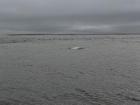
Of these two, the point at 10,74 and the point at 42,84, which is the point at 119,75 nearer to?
the point at 42,84

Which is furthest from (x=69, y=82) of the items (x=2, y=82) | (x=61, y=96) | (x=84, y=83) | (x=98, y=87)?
(x=2, y=82)

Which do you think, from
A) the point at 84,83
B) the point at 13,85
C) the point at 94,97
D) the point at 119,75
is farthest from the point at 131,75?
the point at 13,85

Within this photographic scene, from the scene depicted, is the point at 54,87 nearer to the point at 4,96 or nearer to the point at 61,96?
the point at 61,96

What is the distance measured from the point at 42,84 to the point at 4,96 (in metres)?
3.35

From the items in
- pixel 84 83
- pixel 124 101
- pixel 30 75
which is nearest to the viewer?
pixel 124 101

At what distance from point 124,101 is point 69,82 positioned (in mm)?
5161

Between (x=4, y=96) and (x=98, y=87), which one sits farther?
(x=98, y=87)

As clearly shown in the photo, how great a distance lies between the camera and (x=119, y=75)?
1898 centimetres

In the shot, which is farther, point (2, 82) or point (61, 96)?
point (2, 82)

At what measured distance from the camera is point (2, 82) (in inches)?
635

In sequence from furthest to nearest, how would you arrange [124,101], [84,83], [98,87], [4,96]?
[84,83] < [98,87] < [4,96] < [124,101]

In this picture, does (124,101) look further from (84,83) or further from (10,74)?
(10,74)

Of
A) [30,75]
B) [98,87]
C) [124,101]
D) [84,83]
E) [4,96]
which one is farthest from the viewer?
[30,75]

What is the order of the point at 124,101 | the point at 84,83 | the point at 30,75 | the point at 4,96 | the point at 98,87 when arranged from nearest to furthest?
the point at 124,101
the point at 4,96
the point at 98,87
the point at 84,83
the point at 30,75
